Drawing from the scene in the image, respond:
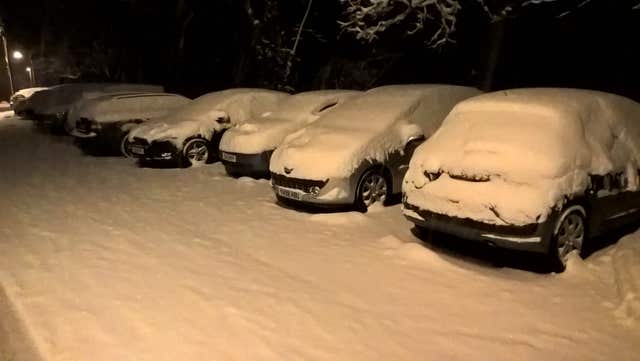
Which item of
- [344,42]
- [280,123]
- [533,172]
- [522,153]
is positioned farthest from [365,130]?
[344,42]

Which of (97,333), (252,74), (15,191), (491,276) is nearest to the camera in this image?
(97,333)

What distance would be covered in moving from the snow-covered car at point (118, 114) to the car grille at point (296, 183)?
245 inches

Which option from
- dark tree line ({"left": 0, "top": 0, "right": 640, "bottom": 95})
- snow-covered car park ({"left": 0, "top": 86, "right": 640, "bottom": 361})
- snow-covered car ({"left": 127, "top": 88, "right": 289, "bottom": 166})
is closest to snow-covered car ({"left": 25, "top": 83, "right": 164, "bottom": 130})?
dark tree line ({"left": 0, "top": 0, "right": 640, "bottom": 95})

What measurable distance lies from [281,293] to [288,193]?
2808 mm

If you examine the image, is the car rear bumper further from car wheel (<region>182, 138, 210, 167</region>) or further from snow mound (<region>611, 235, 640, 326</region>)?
snow mound (<region>611, 235, 640, 326</region>)

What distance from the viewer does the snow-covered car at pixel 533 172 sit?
545cm

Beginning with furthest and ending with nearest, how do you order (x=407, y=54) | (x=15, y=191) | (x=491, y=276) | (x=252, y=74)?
1. (x=252, y=74)
2. (x=407, y=54)
3. (x=15, y=191)
4. (x=491, y=276)

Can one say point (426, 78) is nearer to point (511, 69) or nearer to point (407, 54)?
point (407, 54)

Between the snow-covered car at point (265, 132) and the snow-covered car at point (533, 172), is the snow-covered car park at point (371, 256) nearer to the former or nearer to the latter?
the snow-covered car at point (533, 172)

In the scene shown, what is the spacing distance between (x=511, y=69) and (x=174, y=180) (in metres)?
9.29

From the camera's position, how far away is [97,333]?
4.55m

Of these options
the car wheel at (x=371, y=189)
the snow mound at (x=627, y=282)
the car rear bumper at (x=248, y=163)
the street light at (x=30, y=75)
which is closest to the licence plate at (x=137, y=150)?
the car rear bumper at (x=248, y=163)

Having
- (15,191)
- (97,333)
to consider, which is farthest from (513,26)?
(97,333)

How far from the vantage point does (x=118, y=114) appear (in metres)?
13.7
